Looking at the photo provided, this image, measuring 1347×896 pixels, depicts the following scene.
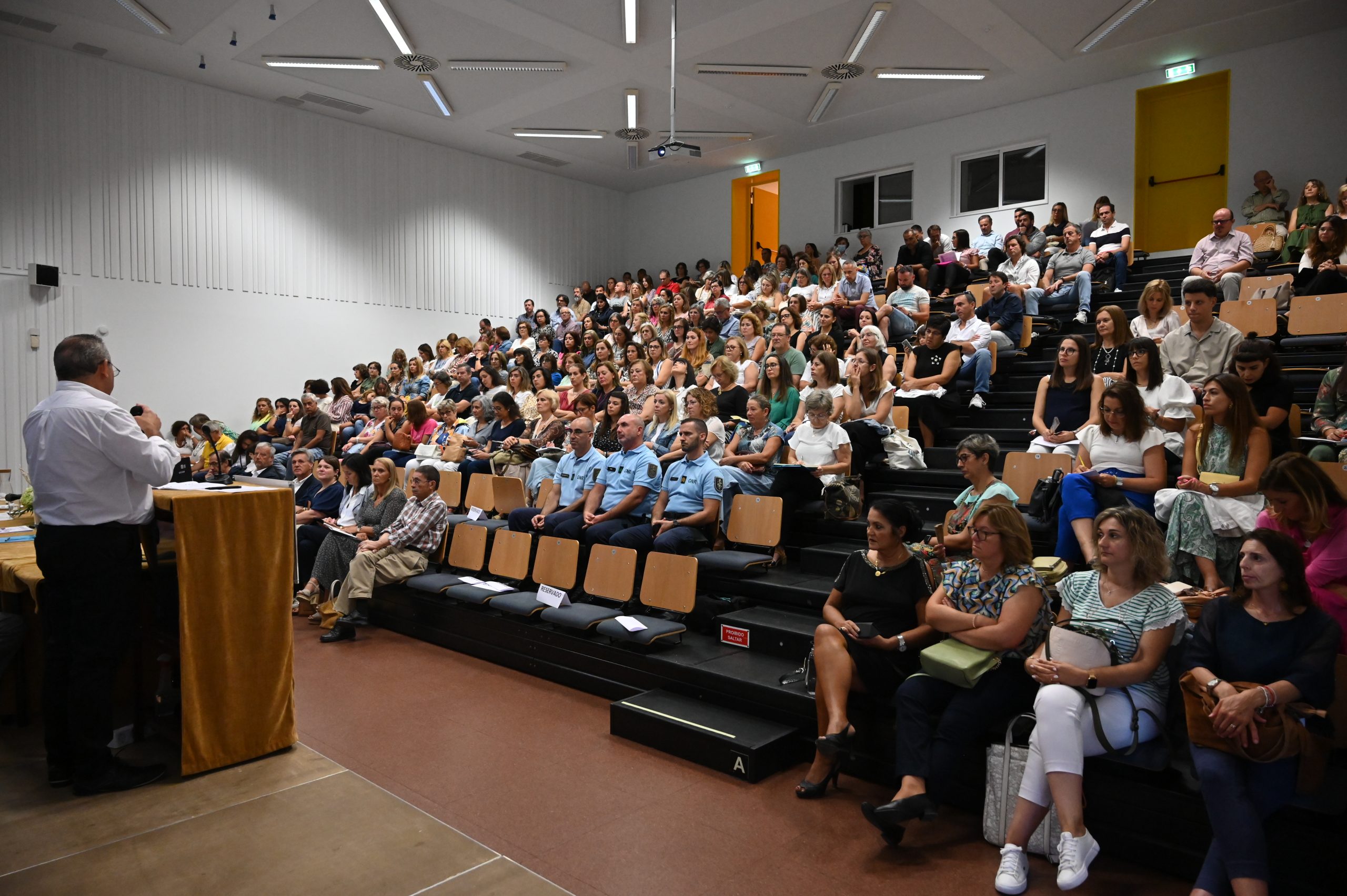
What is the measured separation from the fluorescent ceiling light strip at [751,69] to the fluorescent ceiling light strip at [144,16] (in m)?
5.80

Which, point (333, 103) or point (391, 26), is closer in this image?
point (391, 26)

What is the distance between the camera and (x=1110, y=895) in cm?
232

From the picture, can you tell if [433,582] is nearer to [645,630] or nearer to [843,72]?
[645,630]

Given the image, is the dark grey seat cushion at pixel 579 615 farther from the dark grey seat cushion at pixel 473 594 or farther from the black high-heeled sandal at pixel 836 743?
the black high-heeled sandal at pixel 836 743

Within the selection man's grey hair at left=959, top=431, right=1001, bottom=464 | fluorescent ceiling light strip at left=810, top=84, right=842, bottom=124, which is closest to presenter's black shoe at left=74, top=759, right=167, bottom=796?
man's grey hair at left=959, top=431, right=1001, bottom=464

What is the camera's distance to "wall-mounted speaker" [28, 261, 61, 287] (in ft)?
29.8

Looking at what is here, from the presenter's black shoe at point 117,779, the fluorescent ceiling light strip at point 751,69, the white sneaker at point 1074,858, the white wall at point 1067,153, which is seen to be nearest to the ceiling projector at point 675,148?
the fluorescent ceiling light strip at point 751,69

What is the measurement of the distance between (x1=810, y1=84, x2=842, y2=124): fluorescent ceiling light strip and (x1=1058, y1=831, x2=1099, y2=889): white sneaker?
31.5 ft

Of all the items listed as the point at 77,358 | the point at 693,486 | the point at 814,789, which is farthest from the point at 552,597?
the point at 77,358

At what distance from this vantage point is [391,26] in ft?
27.6

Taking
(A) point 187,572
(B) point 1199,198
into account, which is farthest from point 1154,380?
(B) point 1199,198

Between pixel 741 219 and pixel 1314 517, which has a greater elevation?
pixel 741 219

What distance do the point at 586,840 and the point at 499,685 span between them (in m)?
1.79

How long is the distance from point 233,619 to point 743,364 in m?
5.13
